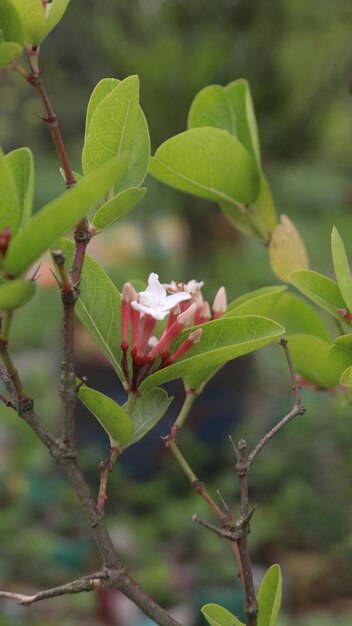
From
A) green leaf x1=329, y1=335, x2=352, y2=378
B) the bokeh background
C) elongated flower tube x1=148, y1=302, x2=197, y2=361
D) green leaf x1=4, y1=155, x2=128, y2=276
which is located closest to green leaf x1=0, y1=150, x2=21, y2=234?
green leaf x1=4, y1=155, x2=128, y2=276

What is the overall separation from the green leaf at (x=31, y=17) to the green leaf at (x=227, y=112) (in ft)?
0.76

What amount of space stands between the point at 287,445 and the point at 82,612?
2.95 ft

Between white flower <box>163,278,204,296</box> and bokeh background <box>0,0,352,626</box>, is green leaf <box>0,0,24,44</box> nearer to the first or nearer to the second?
white flower <box>163,278,204,296</box>

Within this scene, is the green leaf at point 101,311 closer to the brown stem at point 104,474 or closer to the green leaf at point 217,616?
the brown stem at point 104,474

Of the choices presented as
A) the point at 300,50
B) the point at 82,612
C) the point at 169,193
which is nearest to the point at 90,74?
the point at 169,193

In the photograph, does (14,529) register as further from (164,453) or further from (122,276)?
(122,276)

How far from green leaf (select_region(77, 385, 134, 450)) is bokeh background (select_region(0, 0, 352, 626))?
146cm

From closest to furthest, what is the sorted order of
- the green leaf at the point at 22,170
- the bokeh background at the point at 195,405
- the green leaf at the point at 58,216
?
the green leaf at the point at 58,216
the green leaf at the point at 22,170
the bokeh background at the point at 195,405

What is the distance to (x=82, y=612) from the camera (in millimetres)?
2225

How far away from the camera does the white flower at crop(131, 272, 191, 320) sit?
474mm

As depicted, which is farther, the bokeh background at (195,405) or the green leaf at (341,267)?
the bokeh background at (195,405)

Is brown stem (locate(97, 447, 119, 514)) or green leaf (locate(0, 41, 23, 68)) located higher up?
green leaf (locate(0, 41, 23, 68))

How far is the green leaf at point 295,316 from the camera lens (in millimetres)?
683

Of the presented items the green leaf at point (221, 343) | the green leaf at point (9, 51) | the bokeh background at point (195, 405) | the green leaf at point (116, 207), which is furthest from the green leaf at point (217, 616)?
the bokeh background at point (195, 405)
